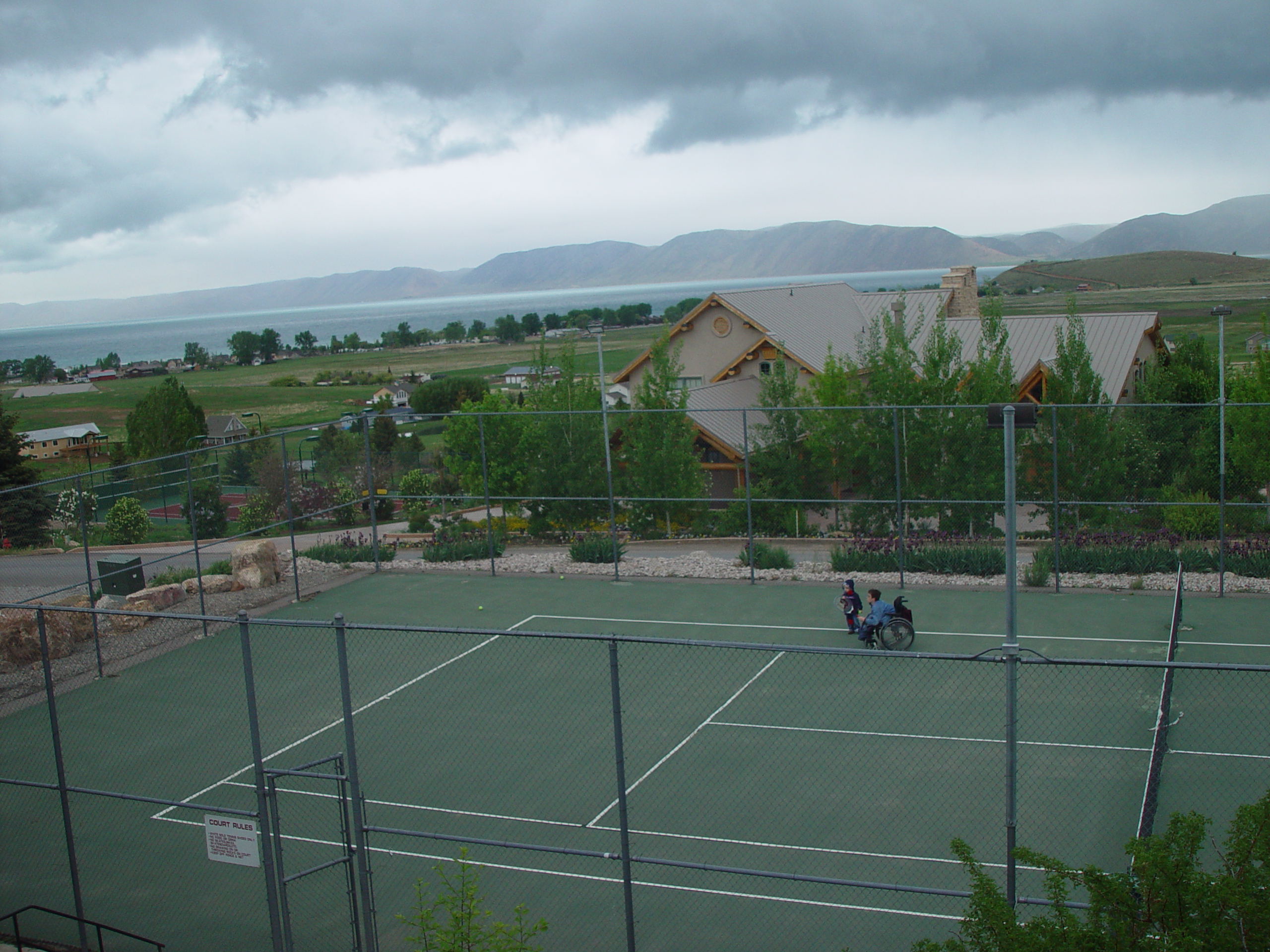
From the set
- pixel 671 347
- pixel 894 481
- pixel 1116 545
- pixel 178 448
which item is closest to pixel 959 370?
pixel 894 481

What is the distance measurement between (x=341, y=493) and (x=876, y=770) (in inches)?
929

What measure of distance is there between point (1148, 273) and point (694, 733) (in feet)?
574

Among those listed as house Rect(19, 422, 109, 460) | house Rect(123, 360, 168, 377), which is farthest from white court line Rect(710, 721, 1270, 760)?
house Rect(123, 360, 168, 377)

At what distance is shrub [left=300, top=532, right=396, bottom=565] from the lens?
70.6 feet

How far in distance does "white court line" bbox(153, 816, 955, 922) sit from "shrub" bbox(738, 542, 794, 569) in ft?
Result: 34.8

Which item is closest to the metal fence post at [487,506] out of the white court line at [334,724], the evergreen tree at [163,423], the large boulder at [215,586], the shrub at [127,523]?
the white court line at [334,724]


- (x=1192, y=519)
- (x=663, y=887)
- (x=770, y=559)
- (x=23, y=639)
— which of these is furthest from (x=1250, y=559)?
(x=23, y=639)

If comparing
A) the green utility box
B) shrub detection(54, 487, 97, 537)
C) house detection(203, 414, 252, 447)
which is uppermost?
the green utility box

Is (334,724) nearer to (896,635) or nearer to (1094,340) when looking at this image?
(896,635)

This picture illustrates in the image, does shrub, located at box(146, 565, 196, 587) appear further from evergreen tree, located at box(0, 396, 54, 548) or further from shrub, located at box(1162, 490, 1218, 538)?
shrub, located at box(1162, 490, 1218, 538)

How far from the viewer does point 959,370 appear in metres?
23.8

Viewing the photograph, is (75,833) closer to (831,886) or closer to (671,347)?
(831,886)

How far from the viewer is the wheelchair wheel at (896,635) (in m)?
14.4

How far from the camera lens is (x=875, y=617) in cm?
1438
